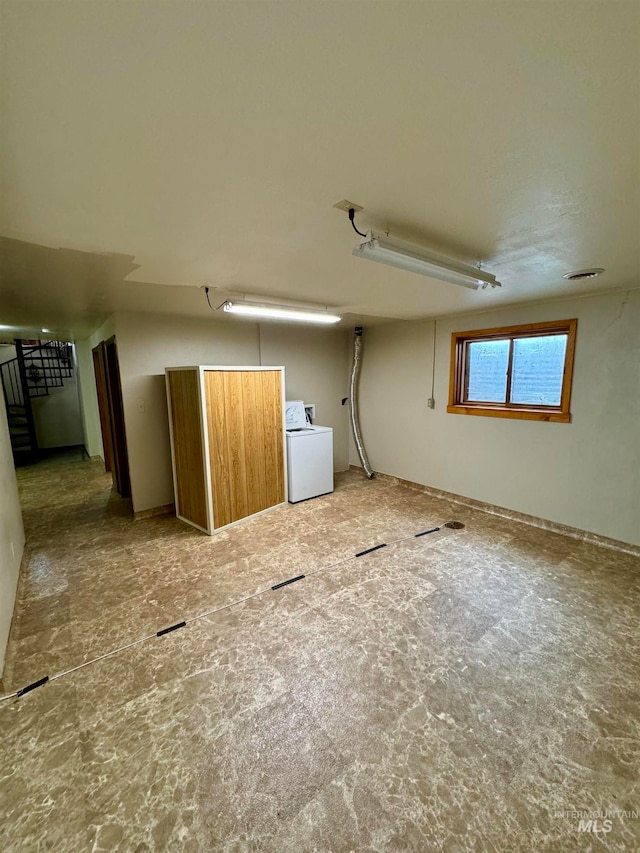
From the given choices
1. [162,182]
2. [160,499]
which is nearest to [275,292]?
[162,182]

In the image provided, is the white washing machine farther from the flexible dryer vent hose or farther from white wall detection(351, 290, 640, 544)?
white wall detection(351, 290, 640, 544)

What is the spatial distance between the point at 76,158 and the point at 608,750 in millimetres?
3117

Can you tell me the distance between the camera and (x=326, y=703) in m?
1.69

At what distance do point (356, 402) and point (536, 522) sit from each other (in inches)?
117

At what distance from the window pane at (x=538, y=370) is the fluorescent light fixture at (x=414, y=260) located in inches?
65.3

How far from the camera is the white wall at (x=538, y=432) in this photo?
3047 millimetres

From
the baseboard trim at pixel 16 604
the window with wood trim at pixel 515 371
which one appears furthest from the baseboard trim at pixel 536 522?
the baseboard trim at pixel 16 604

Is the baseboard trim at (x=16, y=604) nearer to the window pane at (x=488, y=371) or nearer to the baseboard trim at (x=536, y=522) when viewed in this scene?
the baseboard trim at (x=536, y=522)

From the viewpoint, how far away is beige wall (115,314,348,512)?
382cm

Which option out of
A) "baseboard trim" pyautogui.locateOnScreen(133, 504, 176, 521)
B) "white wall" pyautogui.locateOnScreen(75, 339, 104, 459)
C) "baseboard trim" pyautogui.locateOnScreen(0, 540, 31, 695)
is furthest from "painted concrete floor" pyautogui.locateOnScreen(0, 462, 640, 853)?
"white wall" pyautogui.locateOnScreen(75, 339, 104, 459)

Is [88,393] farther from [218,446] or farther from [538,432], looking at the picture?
[538,432]

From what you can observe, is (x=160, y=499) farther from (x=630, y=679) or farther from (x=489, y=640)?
(x=630, y=679)

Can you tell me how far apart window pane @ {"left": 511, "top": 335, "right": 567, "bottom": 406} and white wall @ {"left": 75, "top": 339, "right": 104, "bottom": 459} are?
699 cm


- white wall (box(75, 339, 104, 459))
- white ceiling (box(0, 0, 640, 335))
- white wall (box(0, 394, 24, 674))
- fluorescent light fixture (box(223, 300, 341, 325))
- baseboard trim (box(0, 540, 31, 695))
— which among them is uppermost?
Result: white ceiling (box(0, 0, 640, 335))
